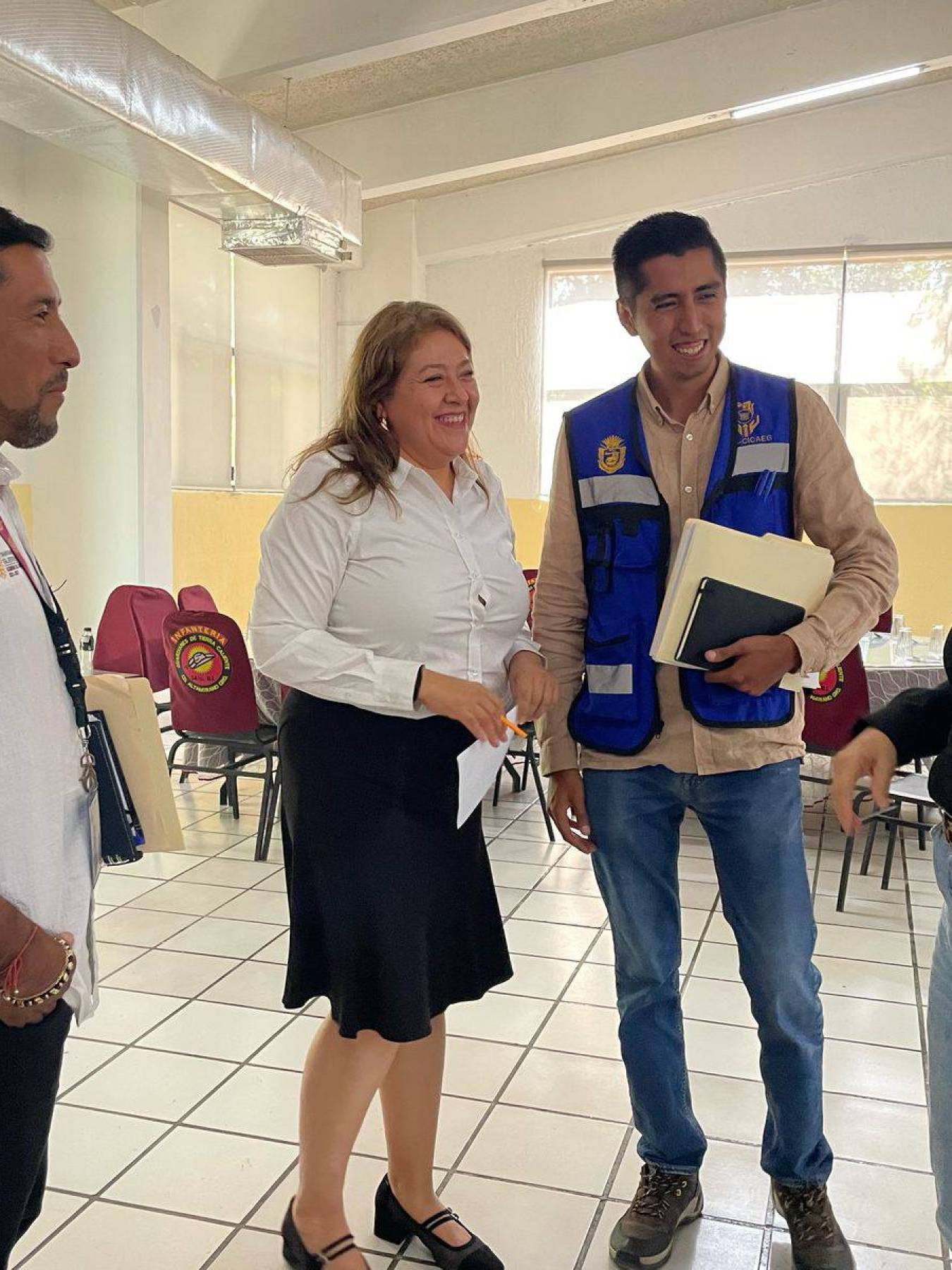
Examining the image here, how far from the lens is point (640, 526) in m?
2.11

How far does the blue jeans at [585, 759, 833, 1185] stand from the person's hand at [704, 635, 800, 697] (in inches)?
7.2

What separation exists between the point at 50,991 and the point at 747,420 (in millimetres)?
1433

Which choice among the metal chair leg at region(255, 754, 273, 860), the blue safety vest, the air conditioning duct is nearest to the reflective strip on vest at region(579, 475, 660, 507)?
the blue safety vest

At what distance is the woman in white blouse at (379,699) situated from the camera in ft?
6.33

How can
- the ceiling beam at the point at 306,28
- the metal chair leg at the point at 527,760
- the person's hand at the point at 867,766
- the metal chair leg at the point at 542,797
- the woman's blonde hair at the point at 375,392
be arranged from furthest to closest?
the metal chair leg at the point at 527,760 → the ceiling beam at the point at 306,28 → the metal chair leg at the point at 542,797 → the woman's blonde hair at the point at 375,392 → the person's hand at the point at 867,766

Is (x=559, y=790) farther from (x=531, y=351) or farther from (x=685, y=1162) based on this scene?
(x=531, y=351)

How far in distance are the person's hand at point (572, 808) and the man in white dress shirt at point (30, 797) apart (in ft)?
3.13

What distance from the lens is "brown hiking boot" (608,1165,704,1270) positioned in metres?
2.17

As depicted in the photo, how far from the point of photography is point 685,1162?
2.26 meters

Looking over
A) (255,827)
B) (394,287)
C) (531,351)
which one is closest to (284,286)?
(394,287)

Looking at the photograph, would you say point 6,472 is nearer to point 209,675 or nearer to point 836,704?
point 209,675

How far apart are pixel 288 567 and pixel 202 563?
6.66 meters

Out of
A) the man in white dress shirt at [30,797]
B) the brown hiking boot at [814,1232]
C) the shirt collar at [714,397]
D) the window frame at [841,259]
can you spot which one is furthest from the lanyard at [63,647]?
the window frame at [841,259]

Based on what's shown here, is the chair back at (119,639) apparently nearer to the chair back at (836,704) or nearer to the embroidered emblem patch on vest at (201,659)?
the embroidered emblem patch on vest at (201,659)
